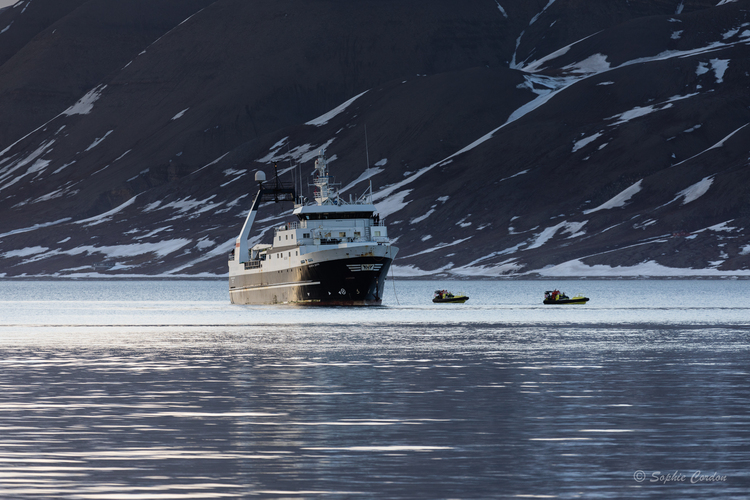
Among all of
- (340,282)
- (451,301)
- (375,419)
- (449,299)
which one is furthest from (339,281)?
(375,419)

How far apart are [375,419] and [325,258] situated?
276 ft

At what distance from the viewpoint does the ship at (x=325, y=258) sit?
367 feet

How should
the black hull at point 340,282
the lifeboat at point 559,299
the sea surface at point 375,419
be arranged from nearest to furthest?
the sea surface at point 375,419
the black hull at point 340,282
the lifeboat at point 559,299

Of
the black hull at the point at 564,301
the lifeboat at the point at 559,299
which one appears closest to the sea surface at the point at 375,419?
the black hull at the point at 564,301

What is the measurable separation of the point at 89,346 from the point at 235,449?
34.6 meters

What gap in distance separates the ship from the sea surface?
173ft

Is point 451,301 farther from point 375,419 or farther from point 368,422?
point 368,422

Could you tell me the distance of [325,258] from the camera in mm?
111250

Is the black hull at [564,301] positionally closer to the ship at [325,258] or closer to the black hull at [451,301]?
the black hull at [451,301]

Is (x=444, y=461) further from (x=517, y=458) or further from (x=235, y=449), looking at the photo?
(x=235, y=449)

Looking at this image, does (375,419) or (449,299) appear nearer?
(375,419)

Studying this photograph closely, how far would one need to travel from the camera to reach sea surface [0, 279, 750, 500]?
63.5 feet

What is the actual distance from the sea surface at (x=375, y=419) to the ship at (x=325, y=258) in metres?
52.8

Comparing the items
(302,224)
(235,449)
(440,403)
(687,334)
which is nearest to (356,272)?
(302,224)
